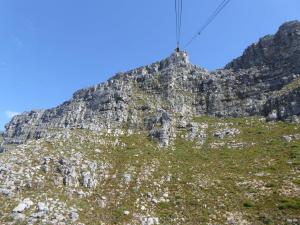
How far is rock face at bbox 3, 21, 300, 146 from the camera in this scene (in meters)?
60.6

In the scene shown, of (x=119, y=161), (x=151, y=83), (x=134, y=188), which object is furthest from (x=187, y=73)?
(x=134, y=188)

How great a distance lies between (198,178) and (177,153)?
8978 millimetres

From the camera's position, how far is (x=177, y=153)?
50844mm

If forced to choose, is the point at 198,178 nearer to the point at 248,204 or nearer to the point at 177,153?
the point at 248,204

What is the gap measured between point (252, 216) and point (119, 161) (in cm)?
2116

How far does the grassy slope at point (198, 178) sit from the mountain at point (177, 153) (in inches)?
5.3

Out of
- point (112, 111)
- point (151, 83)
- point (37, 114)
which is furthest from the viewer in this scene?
point (37, 114)

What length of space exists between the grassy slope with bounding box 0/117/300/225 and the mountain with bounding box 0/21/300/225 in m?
0.13

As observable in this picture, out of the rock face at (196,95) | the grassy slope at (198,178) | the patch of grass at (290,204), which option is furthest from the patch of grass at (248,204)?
the rock face at (196,95)

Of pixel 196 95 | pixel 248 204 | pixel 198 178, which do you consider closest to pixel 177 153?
pixel 198 178

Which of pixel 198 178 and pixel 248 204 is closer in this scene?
pixel 248 204

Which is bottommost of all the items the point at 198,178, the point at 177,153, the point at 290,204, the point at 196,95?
the point at 290,204

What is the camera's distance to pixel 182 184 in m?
41.2

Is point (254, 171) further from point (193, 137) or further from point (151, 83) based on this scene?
point (151, 83)
